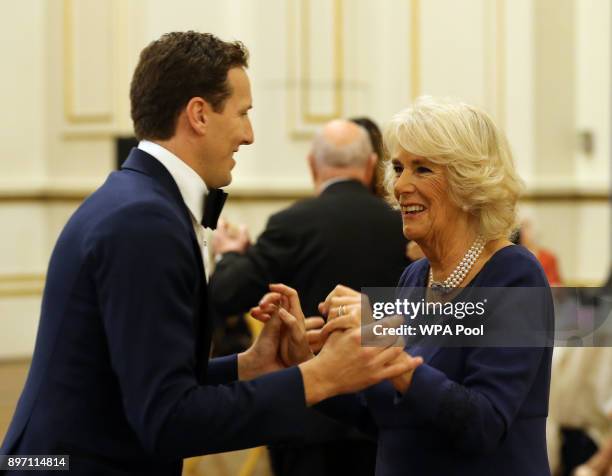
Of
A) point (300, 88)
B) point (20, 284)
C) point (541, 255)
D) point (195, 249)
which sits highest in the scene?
point (300, 88)

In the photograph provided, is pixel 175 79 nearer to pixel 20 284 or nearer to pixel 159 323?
pixel 159 323

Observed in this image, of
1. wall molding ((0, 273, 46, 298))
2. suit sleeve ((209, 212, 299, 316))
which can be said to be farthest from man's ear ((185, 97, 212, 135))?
wall molding ((0, 273, 46, 298))

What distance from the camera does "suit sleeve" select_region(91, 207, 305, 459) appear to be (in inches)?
68.4

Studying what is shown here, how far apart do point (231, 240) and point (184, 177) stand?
71.7 inches

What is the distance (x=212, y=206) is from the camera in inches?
80.7

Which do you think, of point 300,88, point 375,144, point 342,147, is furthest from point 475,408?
point 300,88

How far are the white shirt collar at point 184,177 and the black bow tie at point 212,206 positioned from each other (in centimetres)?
2

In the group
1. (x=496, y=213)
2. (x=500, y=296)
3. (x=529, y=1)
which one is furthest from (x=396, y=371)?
(x=529, y=1)

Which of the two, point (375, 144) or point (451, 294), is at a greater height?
point (375, 144)

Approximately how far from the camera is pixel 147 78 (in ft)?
6.51

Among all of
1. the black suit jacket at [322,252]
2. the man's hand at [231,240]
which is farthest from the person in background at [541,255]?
the black suit jacket at [322,252]

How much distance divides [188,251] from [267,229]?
69.3 inches

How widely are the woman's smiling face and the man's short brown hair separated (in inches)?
16.3

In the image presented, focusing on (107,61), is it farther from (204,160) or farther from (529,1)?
(204,160)
